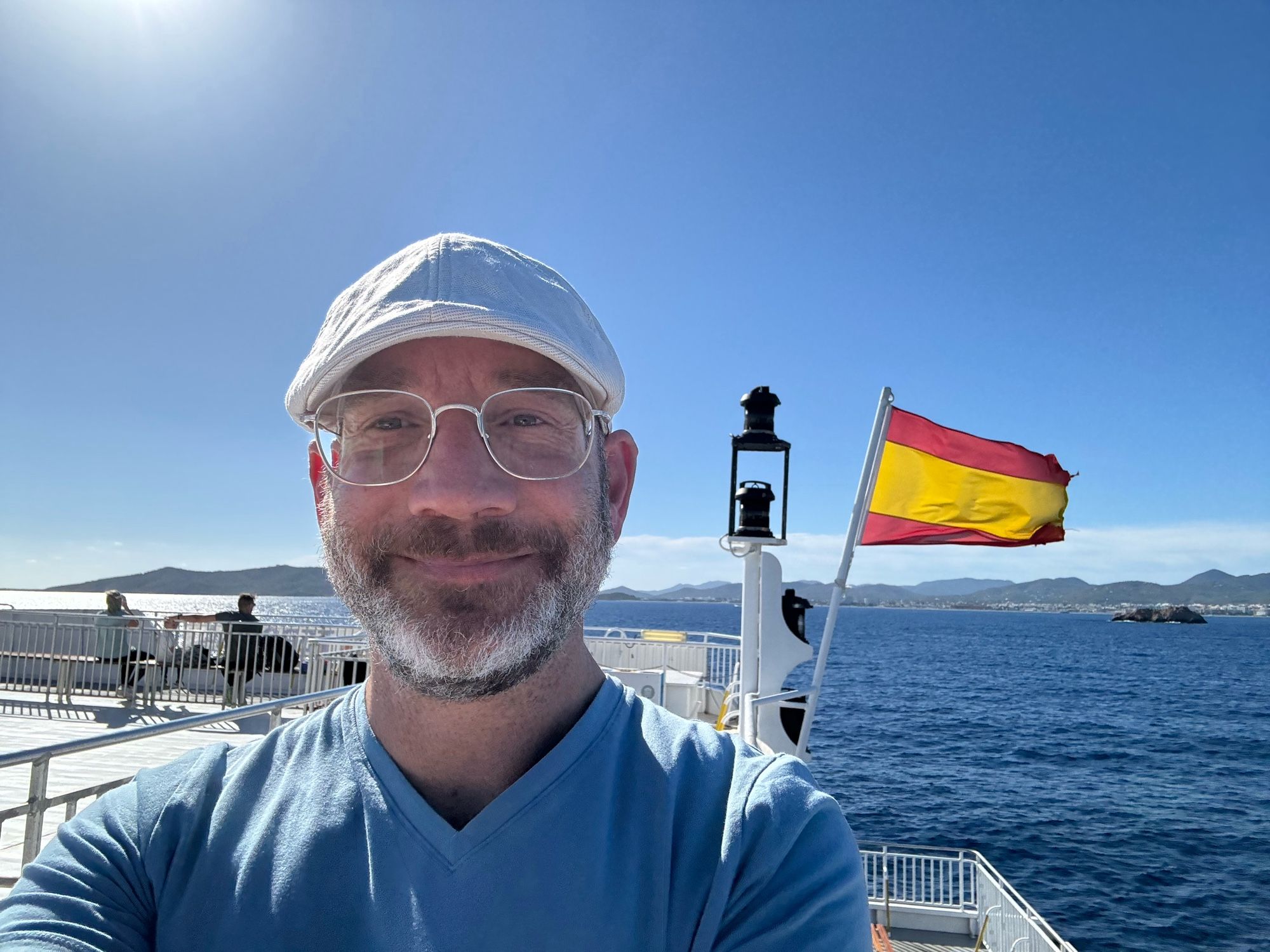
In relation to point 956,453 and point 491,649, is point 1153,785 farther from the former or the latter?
point 491,649

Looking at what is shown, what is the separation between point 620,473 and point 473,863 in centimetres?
80

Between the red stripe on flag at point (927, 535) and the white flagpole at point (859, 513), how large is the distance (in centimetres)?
35

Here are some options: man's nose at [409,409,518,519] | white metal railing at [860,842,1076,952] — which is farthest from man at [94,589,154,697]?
man's nose at [409,409,518,519]

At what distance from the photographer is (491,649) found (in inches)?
50.5

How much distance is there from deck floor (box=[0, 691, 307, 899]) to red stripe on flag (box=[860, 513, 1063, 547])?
5.50 meters

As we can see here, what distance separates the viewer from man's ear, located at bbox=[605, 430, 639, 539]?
1.59m

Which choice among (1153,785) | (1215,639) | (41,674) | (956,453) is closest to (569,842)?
(956,453)

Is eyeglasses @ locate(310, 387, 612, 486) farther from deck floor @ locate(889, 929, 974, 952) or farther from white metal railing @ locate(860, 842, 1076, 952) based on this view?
deck floor @ locate(889, 929, 974, 952)

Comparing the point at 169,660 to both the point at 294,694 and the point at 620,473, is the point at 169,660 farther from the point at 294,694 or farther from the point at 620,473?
the point at 620,473

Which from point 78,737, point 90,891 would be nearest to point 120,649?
point 78,737

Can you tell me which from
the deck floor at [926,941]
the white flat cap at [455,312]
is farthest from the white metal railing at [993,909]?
the white flat cap at [455,312]

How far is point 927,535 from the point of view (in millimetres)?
7316

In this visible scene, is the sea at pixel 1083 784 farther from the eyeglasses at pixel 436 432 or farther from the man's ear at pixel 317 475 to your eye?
the eyeglasses at pixel 436 432

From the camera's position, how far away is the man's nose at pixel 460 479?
1269mm
